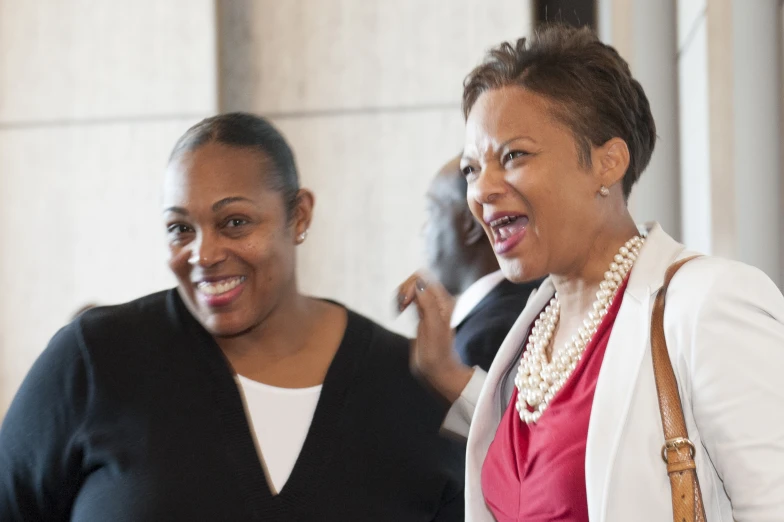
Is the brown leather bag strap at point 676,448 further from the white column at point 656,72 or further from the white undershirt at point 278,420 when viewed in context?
the white column at point 656,72

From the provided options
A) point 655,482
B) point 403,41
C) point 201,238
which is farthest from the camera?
point 403,41

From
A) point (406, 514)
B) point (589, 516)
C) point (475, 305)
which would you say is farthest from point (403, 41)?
point (589, 516)

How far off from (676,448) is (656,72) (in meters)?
2.80

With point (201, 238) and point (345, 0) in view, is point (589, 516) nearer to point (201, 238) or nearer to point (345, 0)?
point (201, 238)

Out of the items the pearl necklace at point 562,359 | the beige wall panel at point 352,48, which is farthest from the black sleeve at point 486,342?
the beige wall panel at point 352,48

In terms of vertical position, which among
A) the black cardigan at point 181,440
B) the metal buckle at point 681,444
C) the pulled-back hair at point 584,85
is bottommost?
the black cardigan at point 181,440

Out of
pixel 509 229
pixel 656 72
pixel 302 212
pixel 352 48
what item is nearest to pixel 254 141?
pixel 302 212

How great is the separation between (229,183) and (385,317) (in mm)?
2716

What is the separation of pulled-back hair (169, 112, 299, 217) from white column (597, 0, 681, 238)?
7.04ft

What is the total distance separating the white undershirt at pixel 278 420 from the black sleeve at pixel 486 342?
0.52 metres

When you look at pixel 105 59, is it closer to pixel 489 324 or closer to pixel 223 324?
pixel 489 324

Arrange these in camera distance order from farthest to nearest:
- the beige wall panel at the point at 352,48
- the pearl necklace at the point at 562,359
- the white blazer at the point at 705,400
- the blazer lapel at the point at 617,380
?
the beige wall panel at the point at 352,48
the pearl necklace at the point at 562,359
the blazer lapel at the point at 617,380
the white blazer at the point at 705,400

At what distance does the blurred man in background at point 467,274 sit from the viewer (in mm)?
2457

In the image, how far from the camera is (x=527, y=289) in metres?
2.56
